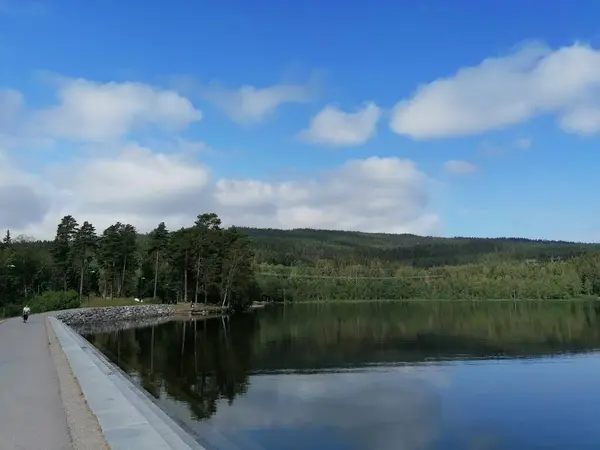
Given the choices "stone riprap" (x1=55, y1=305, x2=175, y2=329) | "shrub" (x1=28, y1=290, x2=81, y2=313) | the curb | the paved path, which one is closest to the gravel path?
the paved path

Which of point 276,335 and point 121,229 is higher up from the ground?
point 121,229

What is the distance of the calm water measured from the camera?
1489 centimetres

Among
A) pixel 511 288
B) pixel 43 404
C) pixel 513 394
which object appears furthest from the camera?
pixel 511 288

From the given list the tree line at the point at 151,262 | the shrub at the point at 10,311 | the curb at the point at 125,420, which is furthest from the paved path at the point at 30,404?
the tree line at the point at 151,262

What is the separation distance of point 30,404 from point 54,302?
54489 millimetres

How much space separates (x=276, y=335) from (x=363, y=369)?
19019 millimetres

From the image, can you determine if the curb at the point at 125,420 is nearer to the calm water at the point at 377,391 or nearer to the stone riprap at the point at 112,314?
the calm water at the point at 377,391

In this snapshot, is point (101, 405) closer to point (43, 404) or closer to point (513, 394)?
point (43, 404)

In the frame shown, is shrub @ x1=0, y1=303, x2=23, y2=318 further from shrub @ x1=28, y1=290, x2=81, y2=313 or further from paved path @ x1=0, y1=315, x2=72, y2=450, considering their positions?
paved path @ x1=0, y1=315, x2=72, y2=450

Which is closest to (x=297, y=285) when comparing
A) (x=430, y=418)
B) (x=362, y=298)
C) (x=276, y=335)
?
(x=362, y=298)

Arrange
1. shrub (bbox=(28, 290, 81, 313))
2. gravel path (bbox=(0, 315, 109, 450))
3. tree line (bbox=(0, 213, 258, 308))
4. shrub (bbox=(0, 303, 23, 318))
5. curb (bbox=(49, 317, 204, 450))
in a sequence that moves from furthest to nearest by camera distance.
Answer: tree line (bbox=(0, 213, 258, 308)) → shrub (bbox=(28, 290, 81, 313)) → shrub (bbox=(0, 303, 23, 318)) → curb (bbox=(49, 317, 204, 450)) → gravel path (bbox=(0, 315, 109, 450))

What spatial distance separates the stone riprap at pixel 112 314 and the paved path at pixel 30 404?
102 feet

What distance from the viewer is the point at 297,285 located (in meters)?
149

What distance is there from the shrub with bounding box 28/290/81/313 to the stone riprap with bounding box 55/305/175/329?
5349mm
